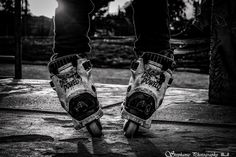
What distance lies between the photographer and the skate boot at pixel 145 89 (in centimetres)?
87

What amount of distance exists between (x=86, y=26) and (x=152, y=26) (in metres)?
0.24

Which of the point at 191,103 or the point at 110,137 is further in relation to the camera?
the point at 191,103

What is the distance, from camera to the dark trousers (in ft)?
3.25

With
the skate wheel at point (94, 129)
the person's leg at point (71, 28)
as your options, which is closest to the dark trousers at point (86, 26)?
the person's leg at point (71, 28)

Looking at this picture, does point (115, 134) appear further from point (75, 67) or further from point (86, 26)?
point (86, 26)

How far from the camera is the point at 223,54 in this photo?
5.10ft

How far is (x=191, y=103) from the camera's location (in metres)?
1.55

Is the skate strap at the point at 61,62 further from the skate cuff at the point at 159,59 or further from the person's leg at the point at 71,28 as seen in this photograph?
the skate cuff at the point at 159,59

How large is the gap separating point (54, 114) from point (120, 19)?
17.4 metres

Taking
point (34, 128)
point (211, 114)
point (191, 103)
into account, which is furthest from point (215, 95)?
point (34, 128)

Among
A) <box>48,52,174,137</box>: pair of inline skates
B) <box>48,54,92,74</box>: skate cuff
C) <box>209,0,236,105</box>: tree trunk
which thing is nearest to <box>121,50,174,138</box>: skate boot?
<box>48,52,174,137</box>: pair of inline skates

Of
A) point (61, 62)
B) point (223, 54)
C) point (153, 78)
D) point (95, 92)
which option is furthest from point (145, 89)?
point (223, 54)

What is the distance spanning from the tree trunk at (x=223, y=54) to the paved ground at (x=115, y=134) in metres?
0.19

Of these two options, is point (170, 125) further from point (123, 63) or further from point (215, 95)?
point (123, 63)
